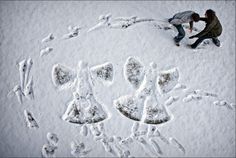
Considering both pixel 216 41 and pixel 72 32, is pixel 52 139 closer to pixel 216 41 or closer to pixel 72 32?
pixel 72 32

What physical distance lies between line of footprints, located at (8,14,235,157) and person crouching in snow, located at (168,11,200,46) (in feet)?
1.45

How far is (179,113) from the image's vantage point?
3867 millimetres

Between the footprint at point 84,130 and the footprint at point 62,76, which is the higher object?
the footprint at point 62,76

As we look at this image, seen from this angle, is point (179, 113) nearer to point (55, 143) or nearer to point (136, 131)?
point (136, 131)

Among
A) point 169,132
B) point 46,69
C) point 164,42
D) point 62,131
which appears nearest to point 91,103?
point 62,131

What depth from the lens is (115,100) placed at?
3.87 metres

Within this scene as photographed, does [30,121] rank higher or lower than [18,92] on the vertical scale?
lower

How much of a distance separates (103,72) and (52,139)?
1.07 m

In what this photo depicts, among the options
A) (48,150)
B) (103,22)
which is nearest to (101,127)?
(48,150)

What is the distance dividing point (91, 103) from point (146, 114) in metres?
0.72

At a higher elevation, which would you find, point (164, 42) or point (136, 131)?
point (164, 42)

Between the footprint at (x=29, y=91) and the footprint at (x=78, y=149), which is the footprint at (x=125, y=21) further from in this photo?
the footprint at (x=78, y=149)

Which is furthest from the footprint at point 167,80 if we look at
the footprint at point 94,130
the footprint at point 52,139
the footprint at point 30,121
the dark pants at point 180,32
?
the footprint at point 30,121

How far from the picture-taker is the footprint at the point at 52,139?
11.9 feet
